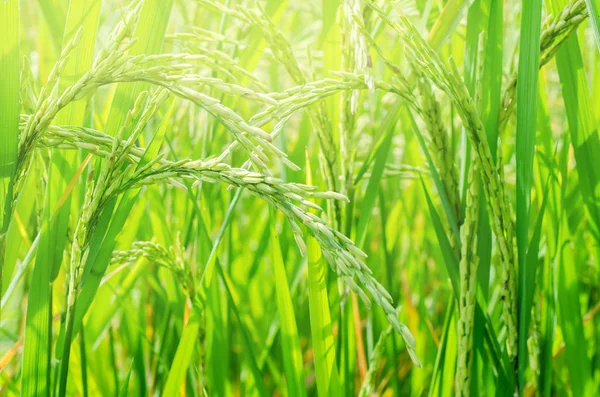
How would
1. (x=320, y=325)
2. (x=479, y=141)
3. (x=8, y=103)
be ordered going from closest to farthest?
(x=8, y=103) < (x=479, y=141) < (x=320, y=325)

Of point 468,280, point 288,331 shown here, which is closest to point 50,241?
point 288,331

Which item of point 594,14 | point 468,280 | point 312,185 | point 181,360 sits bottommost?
point 181,360

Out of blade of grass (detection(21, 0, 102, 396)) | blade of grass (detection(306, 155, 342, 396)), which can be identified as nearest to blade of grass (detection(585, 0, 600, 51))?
blade of grass (detection(306, 155, 342, 396))

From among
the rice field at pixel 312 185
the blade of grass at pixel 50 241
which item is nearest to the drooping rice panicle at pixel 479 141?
the rice field at pixel 312 185

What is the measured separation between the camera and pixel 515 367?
1.05m

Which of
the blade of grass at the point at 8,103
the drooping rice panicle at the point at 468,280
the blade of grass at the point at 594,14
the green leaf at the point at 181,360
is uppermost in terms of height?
the blade of grass at the point at 594,14

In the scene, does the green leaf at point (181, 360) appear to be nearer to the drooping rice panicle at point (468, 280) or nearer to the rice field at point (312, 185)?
the rice field at point (312, 185)

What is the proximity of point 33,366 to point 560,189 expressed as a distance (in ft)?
3.59

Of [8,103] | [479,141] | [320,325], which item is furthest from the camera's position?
[320,325]

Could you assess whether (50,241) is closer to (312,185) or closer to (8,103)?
(8,103)

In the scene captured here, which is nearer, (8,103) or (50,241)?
(8,103)

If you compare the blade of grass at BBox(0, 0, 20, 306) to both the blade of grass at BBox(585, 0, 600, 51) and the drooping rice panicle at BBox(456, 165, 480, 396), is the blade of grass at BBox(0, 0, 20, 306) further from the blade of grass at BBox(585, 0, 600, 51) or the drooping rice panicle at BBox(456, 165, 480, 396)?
the blade of grass at BBox(585, 0, 600, 51)

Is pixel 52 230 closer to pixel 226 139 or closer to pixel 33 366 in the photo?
pixel 33 366

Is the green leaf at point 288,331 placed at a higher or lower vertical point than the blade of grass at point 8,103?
lower
